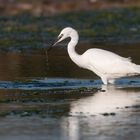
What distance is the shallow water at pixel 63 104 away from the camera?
461 inches

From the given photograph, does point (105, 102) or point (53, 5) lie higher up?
point (53, 5)

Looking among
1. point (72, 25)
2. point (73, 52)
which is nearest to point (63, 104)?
point (73, 52)

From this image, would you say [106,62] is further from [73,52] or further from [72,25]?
[72,25]

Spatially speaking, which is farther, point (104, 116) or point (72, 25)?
point (72, 25)

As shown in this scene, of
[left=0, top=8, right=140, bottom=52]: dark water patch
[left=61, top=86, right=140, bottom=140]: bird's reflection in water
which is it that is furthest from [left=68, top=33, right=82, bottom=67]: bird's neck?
[left=0, top=8, right=140, bottom=52]: dark water patch

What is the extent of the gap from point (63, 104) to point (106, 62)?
3220 mm

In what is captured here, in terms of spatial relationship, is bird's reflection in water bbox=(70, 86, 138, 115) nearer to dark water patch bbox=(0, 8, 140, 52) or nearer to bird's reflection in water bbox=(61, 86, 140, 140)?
bird's reflection in water bbox=(61, 86, 140, 140)

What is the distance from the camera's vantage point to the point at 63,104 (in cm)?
1431

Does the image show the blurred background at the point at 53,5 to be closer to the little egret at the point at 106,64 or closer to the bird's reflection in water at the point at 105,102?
the little egret at the point at 106,64

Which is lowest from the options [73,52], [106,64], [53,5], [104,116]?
[104,116]

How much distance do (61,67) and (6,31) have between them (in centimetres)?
1122

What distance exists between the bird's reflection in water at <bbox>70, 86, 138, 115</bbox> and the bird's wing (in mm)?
1017

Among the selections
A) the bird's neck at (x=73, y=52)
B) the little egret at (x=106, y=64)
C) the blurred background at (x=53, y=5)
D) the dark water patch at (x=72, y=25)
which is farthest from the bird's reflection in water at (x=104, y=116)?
the blurred background at (x=53, y=5)

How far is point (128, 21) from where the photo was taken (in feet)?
120
